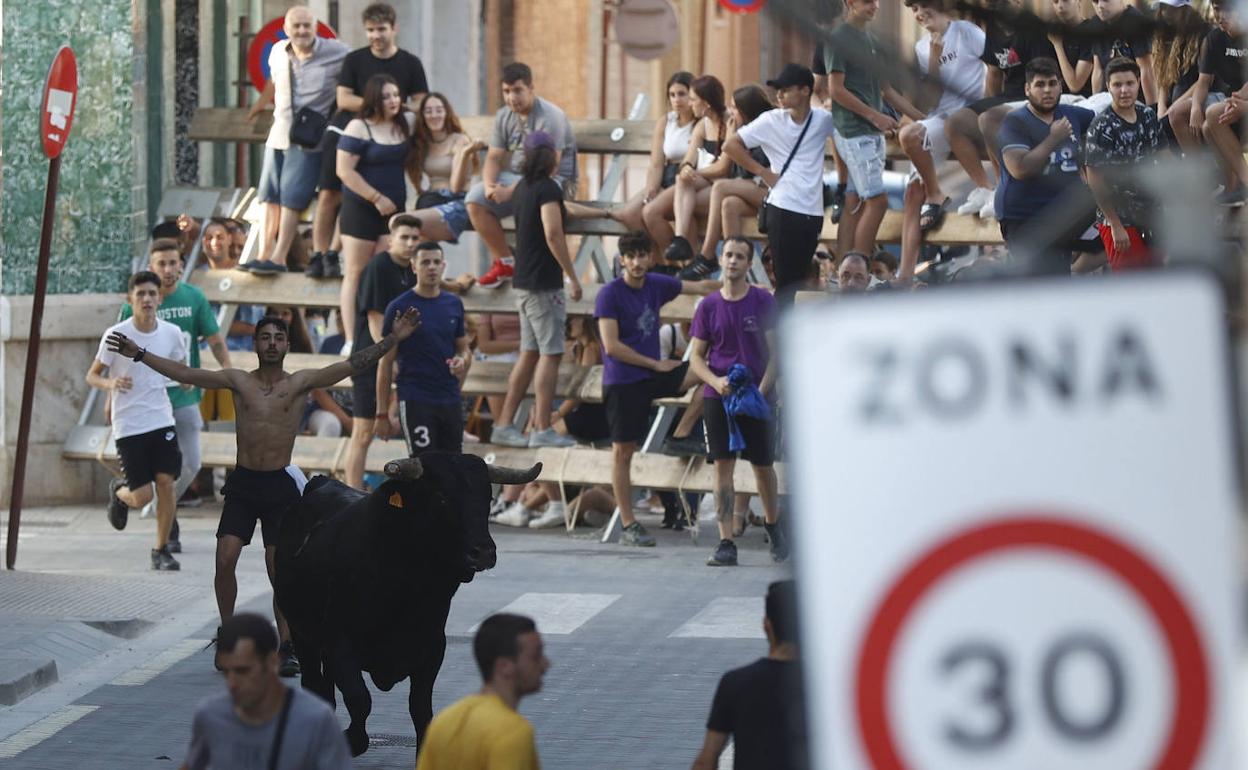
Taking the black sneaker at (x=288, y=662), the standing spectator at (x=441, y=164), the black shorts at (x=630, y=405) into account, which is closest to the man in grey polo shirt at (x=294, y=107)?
the standing spectator at (x=441, y=164)

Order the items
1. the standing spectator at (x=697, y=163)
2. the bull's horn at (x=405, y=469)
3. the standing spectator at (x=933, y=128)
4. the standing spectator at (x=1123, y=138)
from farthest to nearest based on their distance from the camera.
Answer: the standing spectator at (x=697, y=163), the standing spectator at (x=933, y=128), the standing spectator at (x=1123, y=138), the bull's horn at (x=405, y=469)

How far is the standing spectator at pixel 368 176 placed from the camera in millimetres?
18250

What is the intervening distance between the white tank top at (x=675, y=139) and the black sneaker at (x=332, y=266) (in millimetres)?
2925

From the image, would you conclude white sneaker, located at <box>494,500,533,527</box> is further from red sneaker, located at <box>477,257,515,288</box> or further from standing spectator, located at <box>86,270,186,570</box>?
standing spectator, located at <box>86,270,186,570</box>

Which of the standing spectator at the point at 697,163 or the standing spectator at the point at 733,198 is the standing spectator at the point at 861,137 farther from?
the standing spectator at the point at 697,163

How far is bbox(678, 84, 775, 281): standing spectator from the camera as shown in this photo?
17203 mm

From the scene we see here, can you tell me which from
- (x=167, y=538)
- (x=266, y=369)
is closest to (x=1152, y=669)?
(x=266, y=369)

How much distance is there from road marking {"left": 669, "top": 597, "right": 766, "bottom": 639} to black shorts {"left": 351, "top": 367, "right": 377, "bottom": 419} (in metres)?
3.73

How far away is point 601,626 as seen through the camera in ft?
44.5

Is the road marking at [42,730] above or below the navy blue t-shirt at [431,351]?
below

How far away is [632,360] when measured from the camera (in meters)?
16.4

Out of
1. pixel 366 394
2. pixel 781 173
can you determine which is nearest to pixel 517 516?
pixel 366 394

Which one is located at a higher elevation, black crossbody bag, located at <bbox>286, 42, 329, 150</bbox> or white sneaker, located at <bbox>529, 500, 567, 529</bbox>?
black crossbody bag, located at <bbox>286, 42, 329, 150</bbox>

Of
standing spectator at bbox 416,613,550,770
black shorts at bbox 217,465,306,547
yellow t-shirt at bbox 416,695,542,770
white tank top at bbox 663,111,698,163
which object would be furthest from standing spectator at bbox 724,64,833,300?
yellow t-shirt at bbox 416,695,542,770
